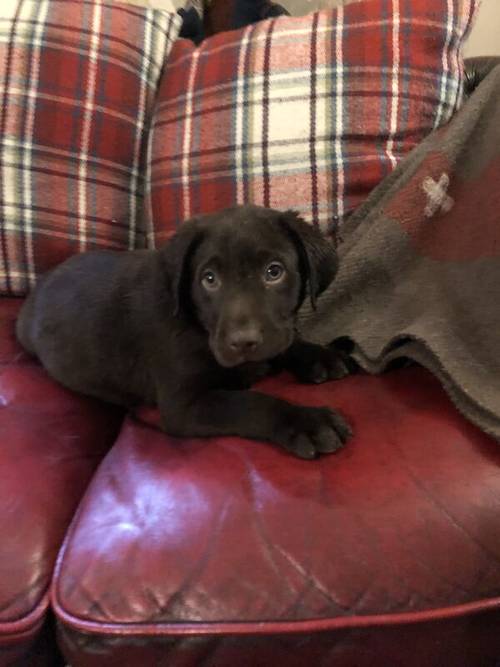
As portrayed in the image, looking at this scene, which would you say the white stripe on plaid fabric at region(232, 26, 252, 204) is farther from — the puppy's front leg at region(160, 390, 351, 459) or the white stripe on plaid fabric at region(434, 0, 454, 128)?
the puppy's front leg at region(160, 390, 351, 459)

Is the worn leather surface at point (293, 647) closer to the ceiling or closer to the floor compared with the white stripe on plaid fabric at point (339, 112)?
closer to the floor

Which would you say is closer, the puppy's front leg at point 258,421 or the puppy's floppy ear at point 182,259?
the puppy's front leg at point 258,421

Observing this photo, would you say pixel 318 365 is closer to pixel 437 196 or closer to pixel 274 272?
pixel 274 272

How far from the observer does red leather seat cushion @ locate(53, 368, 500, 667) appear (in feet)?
2.81

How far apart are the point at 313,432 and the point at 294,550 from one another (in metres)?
0.23

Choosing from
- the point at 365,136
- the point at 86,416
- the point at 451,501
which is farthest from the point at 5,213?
the point at 451,501

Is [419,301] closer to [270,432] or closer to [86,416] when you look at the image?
[270,432]

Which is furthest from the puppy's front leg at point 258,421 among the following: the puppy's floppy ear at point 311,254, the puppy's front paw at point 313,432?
the puppy's floppy ear at point 311,254

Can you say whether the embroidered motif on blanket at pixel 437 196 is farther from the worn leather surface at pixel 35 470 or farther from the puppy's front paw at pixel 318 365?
the worn leather surface at pixel 35 470

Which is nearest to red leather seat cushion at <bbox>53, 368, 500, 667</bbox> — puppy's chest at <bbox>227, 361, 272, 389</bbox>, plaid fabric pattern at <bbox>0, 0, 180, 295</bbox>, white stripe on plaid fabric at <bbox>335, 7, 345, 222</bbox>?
puppy's chest at <bbox>227, 361, 272, 389</bbox>

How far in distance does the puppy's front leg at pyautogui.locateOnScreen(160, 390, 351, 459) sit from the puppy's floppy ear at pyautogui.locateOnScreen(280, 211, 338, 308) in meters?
0.27

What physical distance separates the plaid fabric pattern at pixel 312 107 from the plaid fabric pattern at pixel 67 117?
0.13 m

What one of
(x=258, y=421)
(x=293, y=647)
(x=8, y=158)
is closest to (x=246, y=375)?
(x=258, y=421)

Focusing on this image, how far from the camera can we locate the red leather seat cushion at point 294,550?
86 cm
